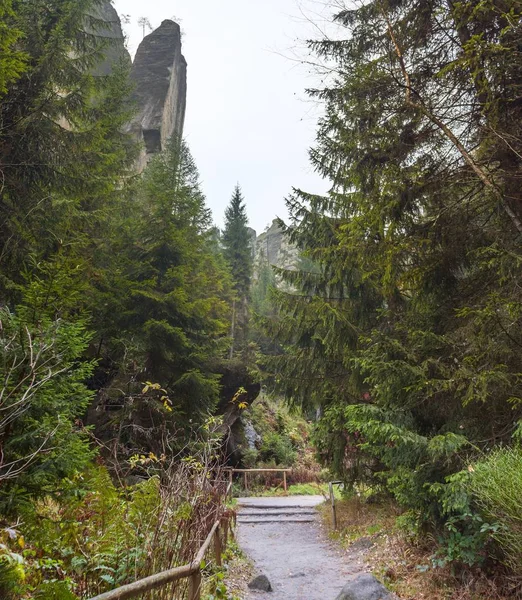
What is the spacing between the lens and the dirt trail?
6.76 m

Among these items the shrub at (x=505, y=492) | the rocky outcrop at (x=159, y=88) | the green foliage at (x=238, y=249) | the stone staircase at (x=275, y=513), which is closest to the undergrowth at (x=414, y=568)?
the shrub at (x=505, y=492)

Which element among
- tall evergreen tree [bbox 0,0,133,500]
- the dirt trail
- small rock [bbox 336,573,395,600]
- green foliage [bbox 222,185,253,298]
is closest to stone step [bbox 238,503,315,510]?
the dirt trail

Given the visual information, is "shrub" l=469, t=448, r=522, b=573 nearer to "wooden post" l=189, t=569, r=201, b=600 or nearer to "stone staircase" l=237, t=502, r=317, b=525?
"wooden post" l=189, t=569, r=201, b=600

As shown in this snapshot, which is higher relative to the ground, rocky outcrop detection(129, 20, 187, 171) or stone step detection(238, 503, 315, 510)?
rocky outcrop detection(129, 20, 187, 171)

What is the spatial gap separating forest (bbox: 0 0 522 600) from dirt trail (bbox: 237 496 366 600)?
61.2 inches

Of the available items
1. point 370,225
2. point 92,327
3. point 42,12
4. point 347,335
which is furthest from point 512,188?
point 42,12

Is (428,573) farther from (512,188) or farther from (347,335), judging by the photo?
(512,188)

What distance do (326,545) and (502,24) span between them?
1066 centimetres

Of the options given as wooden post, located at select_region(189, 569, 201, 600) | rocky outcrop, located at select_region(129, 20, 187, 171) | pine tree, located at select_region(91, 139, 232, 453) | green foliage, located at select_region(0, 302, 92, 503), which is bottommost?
wooden post, located at select_region(189, 569, 201, 600)

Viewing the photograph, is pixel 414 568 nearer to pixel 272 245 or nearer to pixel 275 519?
pixel 275 519

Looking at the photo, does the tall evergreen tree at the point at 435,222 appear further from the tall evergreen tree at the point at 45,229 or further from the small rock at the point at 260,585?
the tall evergreen tree at the point at 45,229

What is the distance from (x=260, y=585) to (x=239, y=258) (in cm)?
2657

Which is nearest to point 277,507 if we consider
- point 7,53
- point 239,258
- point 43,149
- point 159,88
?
point 43,149

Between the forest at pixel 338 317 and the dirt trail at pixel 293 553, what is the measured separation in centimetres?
156
